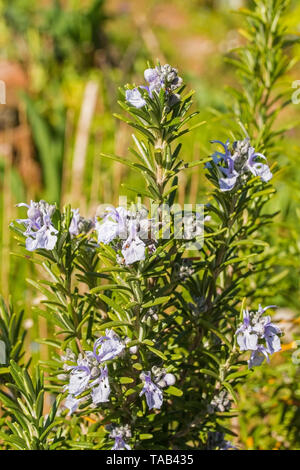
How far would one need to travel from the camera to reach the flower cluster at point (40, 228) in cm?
59

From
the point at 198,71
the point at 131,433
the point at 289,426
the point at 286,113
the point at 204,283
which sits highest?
the point at 198,71

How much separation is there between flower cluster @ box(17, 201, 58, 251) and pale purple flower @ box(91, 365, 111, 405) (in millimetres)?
173

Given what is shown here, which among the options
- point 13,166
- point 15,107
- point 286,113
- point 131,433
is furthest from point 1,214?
point 286,113

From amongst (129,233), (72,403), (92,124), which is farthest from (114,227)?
(92,124)

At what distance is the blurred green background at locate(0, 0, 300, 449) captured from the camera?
1193 millimetres

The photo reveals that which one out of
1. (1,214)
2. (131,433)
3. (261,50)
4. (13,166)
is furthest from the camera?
(13,166)

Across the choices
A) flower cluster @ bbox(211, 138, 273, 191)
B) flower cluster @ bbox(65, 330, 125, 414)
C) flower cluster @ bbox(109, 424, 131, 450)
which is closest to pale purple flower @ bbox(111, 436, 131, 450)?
flower cluster @ bbox(109, 424, 131, 450)

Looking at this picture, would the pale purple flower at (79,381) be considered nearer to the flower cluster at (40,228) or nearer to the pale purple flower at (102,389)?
the pale purple flower at (102,389)

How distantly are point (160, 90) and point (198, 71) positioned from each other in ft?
17.0

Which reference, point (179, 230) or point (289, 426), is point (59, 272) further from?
point (289, 426)

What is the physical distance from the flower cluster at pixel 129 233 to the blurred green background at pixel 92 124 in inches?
18.5

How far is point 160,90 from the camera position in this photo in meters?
0.59

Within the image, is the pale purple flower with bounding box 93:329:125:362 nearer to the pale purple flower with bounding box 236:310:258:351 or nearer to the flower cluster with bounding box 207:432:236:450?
the pale purple flower with bounding box 236:310:258:351

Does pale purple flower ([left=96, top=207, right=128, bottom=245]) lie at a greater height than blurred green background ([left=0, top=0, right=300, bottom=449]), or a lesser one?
lesser
